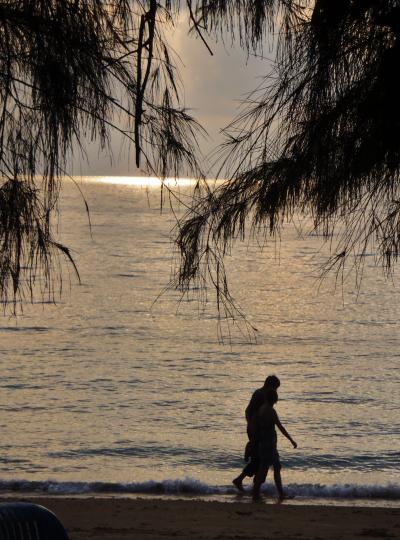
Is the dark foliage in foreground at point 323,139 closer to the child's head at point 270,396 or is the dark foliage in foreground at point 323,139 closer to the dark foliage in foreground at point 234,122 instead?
the dark foliage in foreground at point 234,122

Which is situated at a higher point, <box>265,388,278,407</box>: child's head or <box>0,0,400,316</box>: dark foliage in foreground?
<box>0,0,400,316</box>: dark foliage in foreground

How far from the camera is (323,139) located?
180 inches

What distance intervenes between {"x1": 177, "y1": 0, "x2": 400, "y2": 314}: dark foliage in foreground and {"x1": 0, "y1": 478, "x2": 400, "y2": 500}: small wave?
41.5ft

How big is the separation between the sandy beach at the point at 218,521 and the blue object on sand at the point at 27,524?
5963 mm

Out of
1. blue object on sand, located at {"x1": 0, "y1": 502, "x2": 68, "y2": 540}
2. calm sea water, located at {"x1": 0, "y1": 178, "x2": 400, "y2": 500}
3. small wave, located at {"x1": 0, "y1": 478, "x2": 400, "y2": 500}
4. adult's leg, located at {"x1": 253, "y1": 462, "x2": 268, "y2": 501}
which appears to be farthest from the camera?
calm sea water, located at {"x1": 0, "y1": 178, "x2": 400, "y2": 500}

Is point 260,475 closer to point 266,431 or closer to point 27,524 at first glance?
point 266,431

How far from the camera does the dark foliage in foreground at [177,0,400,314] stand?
4.47m

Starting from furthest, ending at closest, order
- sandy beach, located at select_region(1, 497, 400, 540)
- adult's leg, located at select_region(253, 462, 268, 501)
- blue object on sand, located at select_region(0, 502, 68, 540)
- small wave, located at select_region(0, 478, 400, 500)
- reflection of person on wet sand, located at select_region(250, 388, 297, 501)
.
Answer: small wave, located at select_region(0, 478, 400, 500), adult's leg, located at select_region(253, 462, 268, 501), reflection of person on wet sand, located at select_region(250, 388, 297, 501), sandy beach, located at select_region(1, 497, 400, 540), blue object on sand, located at select_region(0, 502, 68, 540)

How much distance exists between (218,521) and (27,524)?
7962 millimetres

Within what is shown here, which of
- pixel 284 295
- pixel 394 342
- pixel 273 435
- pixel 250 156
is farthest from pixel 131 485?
pixel 284 295

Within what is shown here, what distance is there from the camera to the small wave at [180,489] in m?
17.2

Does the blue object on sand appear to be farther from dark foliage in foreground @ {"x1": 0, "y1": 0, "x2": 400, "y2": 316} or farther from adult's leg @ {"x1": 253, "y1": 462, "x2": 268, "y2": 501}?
adult's leg @ {"x1": 253, "y1": 462, "x2": 268, "y2": 501}

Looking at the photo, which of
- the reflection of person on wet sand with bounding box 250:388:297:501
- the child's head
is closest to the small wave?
the reflection of person on wet sand with bounding box 250:388:297:501

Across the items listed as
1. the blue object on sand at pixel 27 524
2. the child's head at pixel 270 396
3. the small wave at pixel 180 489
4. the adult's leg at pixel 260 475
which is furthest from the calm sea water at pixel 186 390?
the adult's leg at pixel 260 475
